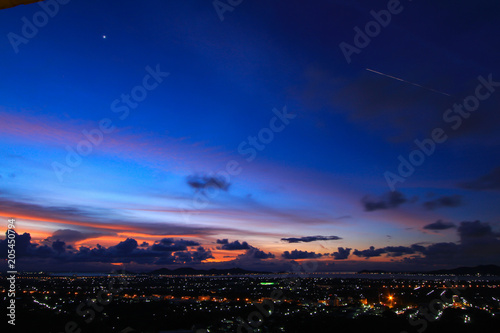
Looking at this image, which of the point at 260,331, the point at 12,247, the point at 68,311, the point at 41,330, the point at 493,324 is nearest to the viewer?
the point at 12,247

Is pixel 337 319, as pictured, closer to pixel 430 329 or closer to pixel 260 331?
pixel 430 329

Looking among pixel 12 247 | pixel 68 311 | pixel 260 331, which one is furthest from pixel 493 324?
pixel 68 311

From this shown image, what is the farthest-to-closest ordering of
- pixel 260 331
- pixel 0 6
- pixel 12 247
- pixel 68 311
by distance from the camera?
pixel 68 311, pixel 260 331, pixel 12 247, pixel 0 6

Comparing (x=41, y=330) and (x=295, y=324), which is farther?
(x=295, y=324)

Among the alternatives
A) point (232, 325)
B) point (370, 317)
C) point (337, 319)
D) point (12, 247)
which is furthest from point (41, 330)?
point (370, 317)

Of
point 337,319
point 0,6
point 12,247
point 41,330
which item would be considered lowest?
point 337,319

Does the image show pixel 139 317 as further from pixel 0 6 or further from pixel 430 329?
pixel 0 6

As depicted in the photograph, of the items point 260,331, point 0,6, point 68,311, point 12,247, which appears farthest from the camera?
point 68,311

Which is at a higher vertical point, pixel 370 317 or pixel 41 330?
pixel 41 330

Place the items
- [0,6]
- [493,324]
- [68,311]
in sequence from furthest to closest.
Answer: [68,311] → [493,324] → [0,6]
